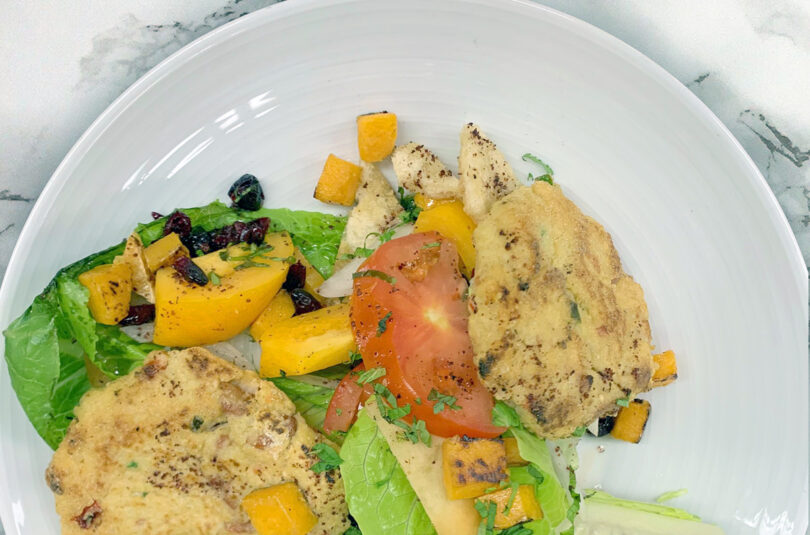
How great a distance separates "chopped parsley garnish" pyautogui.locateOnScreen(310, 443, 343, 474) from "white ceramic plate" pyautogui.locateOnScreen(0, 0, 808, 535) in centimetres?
147

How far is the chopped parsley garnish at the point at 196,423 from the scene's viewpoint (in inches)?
131

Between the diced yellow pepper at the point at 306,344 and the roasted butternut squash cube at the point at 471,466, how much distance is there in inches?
30.1

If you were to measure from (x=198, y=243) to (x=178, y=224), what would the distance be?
0.16 m

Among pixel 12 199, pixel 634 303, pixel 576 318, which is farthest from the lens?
pixel 12 199

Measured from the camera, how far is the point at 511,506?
3.21 meters

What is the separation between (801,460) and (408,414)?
223cm

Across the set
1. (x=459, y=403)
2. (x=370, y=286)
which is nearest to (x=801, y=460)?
(x=459, y=403)

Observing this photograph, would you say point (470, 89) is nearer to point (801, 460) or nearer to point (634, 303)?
point (634, 303)

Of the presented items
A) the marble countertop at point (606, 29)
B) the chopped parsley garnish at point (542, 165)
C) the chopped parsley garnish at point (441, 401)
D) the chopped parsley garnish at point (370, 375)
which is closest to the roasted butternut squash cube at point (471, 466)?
the chopped parsley garnish at point (441, 401)

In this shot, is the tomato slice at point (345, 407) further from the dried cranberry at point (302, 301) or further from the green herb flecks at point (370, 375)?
the dried cranberry at point (302, 301)

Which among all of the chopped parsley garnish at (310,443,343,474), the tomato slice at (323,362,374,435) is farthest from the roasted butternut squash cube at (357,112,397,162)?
the chopped parsley garnish at (310,443,343,474)

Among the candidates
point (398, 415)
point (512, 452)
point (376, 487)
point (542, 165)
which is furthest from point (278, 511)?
point (542, 165)

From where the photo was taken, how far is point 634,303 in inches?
133

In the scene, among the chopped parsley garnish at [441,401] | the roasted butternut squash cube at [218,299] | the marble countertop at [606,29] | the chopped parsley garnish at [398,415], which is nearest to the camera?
the chopped parsley garnish at [441,401]
